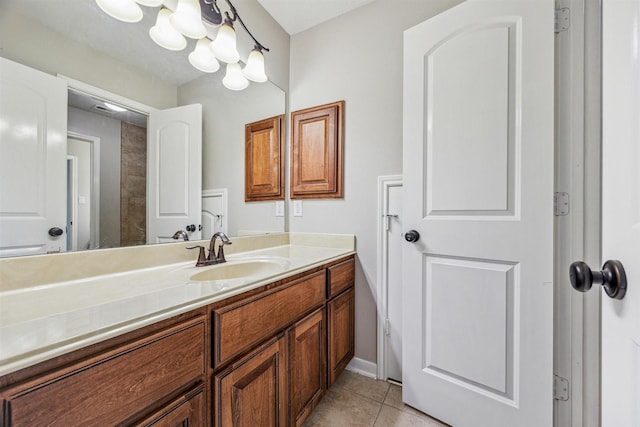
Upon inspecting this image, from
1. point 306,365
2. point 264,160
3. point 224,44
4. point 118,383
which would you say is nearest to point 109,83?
point 224,44

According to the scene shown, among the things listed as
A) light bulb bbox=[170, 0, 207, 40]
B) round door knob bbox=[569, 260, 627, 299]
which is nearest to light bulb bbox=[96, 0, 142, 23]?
light bulb bbox=[170, 0, 207, 40]

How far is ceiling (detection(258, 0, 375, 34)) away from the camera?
1611mm

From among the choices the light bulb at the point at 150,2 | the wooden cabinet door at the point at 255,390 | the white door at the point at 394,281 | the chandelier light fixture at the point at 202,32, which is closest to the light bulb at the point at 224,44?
the chandelier light fixture at the point at 202,32

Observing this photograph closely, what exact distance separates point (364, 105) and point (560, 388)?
1.67 metres

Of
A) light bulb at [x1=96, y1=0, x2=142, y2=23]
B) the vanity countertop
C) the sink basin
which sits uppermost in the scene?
light bulb at [x1=96, y1=0, x2=142, y2=23]

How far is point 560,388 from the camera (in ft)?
3.29

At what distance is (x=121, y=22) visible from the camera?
98 centimetres

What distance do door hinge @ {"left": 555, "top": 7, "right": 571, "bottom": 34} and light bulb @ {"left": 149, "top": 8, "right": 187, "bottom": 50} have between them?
62.8 inches

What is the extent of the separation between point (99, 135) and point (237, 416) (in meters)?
1.10

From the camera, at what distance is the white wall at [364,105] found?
1.52m

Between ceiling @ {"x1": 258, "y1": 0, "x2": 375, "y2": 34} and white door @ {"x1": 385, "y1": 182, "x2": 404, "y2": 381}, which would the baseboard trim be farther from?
ceiling @ {"x1": 258, "y1": 0, "x2": 375, "y2": 34}
